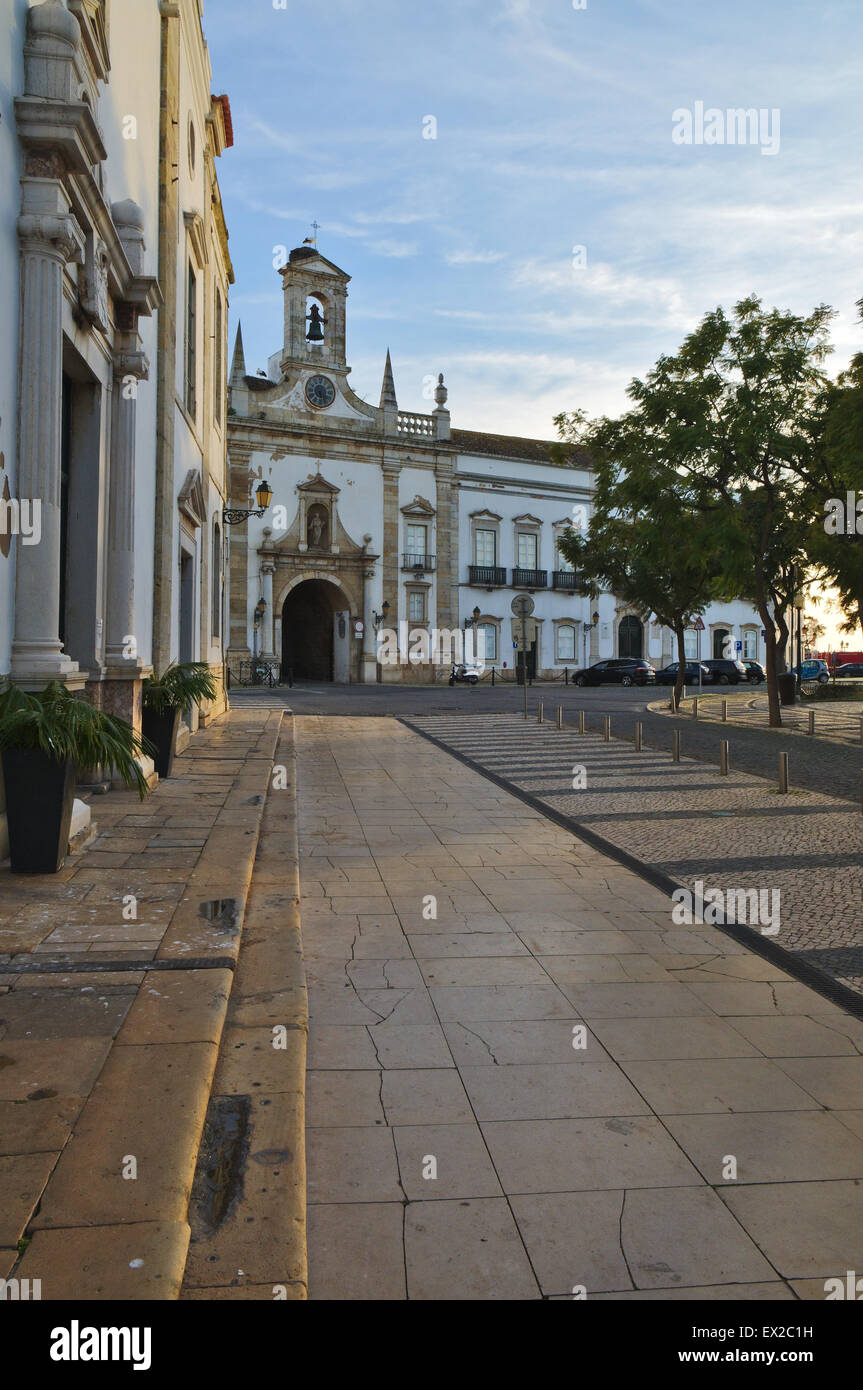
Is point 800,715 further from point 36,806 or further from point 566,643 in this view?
point 566,643

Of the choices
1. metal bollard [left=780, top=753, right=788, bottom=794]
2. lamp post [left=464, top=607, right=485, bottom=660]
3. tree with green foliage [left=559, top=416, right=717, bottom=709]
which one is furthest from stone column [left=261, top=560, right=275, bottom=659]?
metal bollard [left=780, top=753, right=788, bottom=794]

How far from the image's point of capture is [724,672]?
156ft

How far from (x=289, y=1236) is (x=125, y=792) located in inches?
251

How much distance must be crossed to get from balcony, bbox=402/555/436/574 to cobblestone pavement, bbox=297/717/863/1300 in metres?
40.0

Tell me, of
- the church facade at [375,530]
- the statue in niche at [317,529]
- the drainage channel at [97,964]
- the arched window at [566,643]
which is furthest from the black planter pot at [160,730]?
the arched window at [566,643]

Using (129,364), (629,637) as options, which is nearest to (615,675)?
(629,637)

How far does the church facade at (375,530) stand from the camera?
41438 mm

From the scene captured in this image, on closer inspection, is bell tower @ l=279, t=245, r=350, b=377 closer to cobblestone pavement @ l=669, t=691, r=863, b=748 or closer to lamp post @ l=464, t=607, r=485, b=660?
lamp post @ l=464, t=607, r=485, b=660

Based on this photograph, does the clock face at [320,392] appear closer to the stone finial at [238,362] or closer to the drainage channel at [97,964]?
the stone finial at [238,362]

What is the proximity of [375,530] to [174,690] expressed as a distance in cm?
3593

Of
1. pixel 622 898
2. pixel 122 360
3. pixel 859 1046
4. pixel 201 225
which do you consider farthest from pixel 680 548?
pixel 859 1046

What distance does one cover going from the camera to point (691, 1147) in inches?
118

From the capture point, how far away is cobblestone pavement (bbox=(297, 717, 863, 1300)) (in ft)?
7.98

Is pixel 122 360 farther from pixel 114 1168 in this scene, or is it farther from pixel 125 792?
pixel 114 1168
